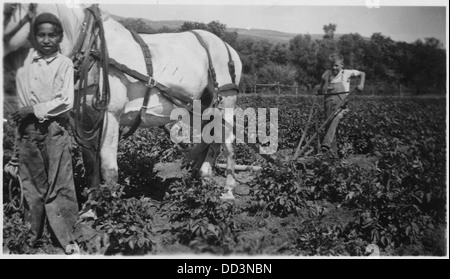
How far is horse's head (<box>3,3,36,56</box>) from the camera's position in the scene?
118 inches

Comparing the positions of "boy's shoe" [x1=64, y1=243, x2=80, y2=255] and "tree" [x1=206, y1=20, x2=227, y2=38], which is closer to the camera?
"boy's shoe" [x1=64, y1=243, x2=80, y2=255]

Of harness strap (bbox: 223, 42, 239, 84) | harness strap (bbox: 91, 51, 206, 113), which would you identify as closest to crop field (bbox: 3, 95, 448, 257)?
harness strap (bbox: 91, 51, 206, 113)

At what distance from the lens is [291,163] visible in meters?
3.75

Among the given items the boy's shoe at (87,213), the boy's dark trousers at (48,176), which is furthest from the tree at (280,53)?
the boy's shoe at (87,213)

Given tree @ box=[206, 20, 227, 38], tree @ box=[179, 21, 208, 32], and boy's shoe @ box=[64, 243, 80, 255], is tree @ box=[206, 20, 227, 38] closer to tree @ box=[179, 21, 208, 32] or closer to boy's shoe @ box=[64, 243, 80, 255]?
tree @ box=[179, 21, 208, 32]

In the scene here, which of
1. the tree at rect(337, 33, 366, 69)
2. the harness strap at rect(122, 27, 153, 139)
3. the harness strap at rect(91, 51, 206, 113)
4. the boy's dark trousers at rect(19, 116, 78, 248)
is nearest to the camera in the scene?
the boy's dark trousers at rect(19, 116, 78, 248)

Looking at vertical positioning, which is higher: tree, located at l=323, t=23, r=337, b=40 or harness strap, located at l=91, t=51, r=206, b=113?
tree, located at l=323, t=23, r=337, b=40

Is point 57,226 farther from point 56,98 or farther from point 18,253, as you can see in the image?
point 56,98

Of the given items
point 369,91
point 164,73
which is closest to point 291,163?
point 164,73

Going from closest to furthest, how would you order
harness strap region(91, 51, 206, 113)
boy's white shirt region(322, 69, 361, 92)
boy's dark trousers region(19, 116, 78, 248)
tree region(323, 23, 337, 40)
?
1. boy's dark trousers region(19, 116, 78, 248)
2. harness strap region(91, 51, 206, 113)
3. tree region(323, 23, 337, 40)
4. boy's white shirt region(322, 69, 361, 92)

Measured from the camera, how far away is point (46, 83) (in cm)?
300

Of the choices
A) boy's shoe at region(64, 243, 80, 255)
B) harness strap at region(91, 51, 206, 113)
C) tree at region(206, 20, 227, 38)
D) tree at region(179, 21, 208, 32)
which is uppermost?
tree at region(179, 21, 208, 32)

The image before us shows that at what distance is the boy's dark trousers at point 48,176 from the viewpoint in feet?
Result: 10.0

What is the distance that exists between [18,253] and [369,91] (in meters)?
4.31
